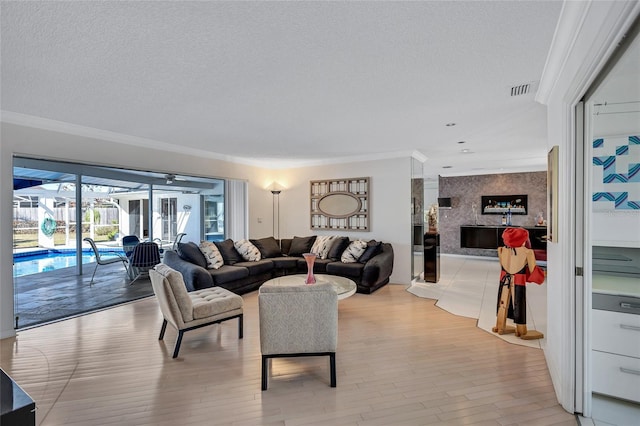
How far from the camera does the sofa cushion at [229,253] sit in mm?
5531

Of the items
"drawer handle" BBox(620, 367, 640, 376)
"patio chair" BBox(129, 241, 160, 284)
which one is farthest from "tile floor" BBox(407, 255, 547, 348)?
"patio chair" BBox(129, 241, 160, 284)

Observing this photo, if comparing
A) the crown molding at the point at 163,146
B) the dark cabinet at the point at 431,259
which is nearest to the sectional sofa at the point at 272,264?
the dark cabinet at the point at 431,259

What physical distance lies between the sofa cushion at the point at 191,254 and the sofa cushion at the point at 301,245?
191 centimetres

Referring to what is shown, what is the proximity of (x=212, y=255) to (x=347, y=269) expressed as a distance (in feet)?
7.68

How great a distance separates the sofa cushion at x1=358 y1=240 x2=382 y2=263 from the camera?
17.9 ft

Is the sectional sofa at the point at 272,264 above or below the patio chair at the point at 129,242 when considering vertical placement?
below

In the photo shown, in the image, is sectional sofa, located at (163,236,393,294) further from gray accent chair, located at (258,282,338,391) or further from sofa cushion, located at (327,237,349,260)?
gray accent chair, located at (258,282,338,391)

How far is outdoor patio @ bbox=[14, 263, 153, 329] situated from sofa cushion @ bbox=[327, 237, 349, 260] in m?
3.34

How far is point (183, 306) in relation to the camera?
302 cm

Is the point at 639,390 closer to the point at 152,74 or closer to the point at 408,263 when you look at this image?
the point at 408,263

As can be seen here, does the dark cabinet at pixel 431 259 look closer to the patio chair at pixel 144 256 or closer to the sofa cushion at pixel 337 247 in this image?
the sofa cushion at pixel 337 247

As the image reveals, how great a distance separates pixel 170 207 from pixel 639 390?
936 cm

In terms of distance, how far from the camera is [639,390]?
202 centimetres

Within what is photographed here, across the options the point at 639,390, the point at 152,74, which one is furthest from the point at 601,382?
the point at 152,74
